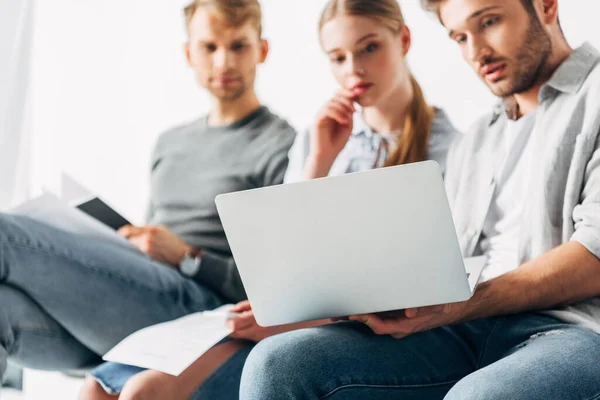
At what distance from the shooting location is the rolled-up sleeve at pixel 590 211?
1.11 m

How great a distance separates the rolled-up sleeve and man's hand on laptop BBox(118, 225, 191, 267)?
0.95m

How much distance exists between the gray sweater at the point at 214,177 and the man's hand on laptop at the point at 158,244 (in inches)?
3.2

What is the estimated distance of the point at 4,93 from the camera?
8.15 ft

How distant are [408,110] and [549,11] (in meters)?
0.36

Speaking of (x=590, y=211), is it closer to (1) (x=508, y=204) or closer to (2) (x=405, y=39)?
(1) (x=508, y=204)

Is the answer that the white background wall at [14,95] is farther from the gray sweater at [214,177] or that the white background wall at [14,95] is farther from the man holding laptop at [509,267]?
the man holding laptop at [509,267]

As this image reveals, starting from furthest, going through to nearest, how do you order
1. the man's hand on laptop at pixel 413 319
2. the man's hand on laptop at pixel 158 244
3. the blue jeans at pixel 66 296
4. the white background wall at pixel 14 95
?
1. the white background wall at pixel 14 95
2. the man's hand on laptop at pixel 158 244
3. the blue jeans at pixel 66 296
4. the man's hand on laptop at pixel 413 319

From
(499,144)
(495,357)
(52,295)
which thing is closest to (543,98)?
(499,144)

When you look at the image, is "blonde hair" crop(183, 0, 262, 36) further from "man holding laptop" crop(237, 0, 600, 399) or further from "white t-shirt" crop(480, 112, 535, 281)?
"white t-shirt" crop(480, 112, 535, 281)

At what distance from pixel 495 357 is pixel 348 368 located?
0.25 m

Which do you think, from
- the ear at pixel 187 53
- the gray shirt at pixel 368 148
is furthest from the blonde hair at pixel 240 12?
the gray shirt at pixel 368 148

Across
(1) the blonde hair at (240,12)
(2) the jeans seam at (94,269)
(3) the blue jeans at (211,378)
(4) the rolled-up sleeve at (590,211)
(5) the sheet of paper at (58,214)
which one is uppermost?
(1) the blonde hair at (240,12)

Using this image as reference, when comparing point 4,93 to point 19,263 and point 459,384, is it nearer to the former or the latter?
point 19,263

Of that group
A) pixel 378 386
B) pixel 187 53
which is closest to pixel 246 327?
pixel 378 386
